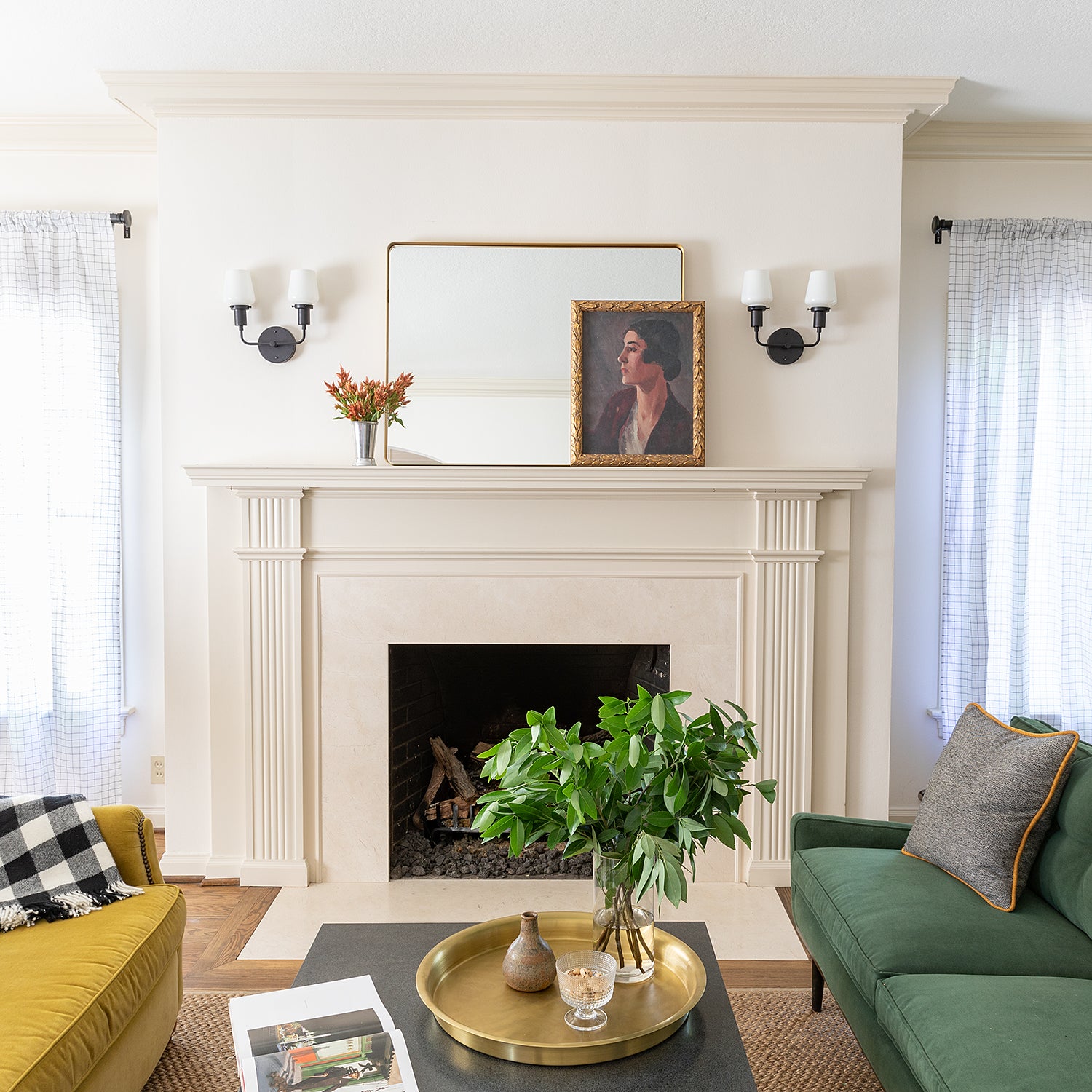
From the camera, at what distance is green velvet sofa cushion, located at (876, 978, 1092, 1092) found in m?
1.32

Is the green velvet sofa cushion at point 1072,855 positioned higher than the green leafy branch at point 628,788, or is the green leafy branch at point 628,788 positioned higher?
the green leafy branch at point 628,788

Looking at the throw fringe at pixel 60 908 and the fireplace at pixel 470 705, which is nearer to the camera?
the throw fringe at pixel 60 908

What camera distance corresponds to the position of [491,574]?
3014 millimetres

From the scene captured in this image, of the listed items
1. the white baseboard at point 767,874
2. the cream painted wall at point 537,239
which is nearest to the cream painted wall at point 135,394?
the cream painted wall at point 537,239

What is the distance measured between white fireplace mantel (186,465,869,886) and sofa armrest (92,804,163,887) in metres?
0.86

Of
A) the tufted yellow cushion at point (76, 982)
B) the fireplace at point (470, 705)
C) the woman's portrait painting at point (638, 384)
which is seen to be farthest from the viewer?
the fireplace at point (470, 705)

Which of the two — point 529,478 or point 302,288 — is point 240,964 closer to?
point 529,478

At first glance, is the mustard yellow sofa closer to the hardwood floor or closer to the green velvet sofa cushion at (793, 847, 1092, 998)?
the hardwood floor

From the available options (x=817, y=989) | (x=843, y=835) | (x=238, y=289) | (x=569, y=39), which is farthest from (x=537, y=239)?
(x=817, y=989)

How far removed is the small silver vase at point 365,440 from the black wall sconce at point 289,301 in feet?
1.19

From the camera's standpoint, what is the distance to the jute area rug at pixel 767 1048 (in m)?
1.98

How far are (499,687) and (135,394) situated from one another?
1775 millimetres

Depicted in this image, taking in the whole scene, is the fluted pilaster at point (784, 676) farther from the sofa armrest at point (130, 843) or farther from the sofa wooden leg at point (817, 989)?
the sofa armrest at point (130, 843)

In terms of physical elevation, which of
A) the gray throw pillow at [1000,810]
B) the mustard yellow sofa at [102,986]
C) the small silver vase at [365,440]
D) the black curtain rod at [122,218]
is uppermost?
the black curtain rod at [122,218]
